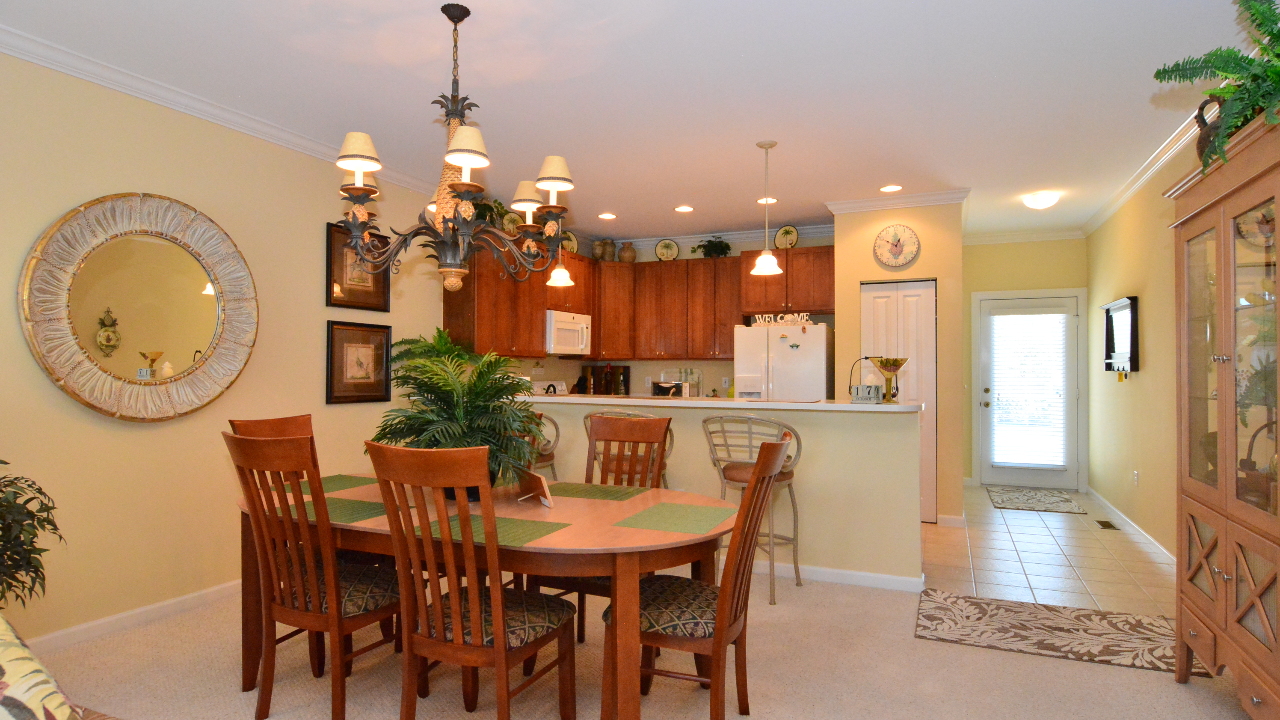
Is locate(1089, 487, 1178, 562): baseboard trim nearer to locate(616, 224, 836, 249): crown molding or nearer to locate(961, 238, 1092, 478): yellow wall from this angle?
locate(961, 238, 1092, 478): yellow wall

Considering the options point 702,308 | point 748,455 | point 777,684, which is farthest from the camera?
point 702,308

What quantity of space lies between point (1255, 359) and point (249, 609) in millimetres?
3483

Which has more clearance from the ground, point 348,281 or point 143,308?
point 348,281

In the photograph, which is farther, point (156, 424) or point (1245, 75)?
point (156, 424)

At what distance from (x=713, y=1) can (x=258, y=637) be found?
2.90 meters

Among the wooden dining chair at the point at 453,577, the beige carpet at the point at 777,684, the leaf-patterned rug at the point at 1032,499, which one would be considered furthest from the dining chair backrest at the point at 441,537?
the leaf-patterned rug at the point at 1032,499

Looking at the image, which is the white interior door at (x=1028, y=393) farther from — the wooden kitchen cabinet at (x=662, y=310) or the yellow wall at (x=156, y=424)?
the yellow wall at (x=156, y=424)

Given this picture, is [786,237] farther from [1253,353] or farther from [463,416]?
[463,416]

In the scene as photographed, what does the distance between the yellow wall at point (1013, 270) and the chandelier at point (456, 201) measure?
18.2ft

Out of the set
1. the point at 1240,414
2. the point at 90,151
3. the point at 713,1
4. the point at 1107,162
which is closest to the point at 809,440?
the point at 1240,414

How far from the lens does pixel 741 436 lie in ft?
13.4

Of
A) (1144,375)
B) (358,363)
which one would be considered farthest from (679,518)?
(1144,375)

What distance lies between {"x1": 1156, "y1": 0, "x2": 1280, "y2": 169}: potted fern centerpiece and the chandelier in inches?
80.4

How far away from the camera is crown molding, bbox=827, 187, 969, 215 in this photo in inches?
203
